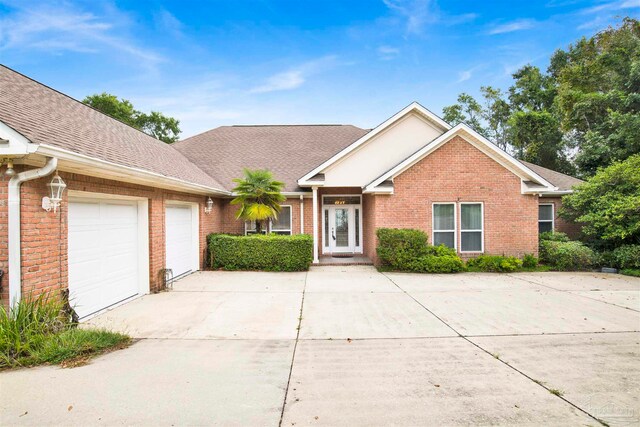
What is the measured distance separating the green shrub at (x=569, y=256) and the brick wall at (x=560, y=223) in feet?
6.88

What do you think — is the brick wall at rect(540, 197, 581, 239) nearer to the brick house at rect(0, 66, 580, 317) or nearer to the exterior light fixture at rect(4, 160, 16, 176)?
the brick house at rect(0, 66, 580, 317)

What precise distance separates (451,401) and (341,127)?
54.7 ft

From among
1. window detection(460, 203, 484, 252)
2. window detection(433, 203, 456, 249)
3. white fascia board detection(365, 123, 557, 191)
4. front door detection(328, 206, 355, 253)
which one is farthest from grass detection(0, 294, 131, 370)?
window detection(460, 203, 484, 252)

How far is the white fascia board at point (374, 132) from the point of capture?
488 inches

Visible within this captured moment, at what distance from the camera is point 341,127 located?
18.3m

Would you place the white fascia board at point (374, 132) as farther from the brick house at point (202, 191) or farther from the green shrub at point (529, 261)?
the green shrub at point (529, 261)

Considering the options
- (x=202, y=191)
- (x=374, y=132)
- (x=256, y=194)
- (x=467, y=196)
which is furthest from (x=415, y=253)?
(x=202, y=191)

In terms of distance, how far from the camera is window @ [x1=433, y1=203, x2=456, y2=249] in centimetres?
1163

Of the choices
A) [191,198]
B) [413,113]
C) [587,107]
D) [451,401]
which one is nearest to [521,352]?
[451,401]

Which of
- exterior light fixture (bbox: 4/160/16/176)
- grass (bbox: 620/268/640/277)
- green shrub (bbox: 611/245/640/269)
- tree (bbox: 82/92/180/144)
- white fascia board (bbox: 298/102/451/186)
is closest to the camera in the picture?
exterior light fixture (bbox: 4/160/16/176)

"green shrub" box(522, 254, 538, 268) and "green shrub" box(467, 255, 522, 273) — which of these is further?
"green shrub" box(522, 254, 538, 268)

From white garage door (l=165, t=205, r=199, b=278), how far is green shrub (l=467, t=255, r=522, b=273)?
983 cm

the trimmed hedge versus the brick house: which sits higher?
the brick house

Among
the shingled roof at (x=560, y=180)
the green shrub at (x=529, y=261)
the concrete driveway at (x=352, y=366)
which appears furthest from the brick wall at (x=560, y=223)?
the concrete driveway at (x=352, y=366)
